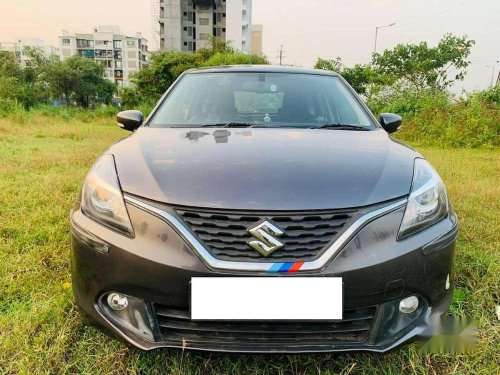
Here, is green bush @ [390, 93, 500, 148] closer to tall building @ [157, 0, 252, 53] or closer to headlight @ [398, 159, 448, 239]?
headlight @ [398, 159, 448, 239]

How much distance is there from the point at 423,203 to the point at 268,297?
659 millimetres

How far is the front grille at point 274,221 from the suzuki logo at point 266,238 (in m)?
0.02

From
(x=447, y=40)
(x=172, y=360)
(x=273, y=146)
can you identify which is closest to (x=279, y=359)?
(x=172, y=360)

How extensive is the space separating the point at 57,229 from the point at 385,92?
13227 mm

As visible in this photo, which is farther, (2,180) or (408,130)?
(408,130)

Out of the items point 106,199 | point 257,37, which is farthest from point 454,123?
point 257,37

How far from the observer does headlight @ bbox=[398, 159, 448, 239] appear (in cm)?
141

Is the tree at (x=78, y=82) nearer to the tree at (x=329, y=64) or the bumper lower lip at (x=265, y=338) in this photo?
the tree at (x=329, y=64)

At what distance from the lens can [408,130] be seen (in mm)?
9945

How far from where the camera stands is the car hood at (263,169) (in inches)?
53.3

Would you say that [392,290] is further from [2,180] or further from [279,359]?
[2,180]

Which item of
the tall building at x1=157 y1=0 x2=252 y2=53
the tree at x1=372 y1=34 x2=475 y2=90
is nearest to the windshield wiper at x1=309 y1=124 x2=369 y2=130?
the tree at x1=372 y1=34 x2=475 y2=90

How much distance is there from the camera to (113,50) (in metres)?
83.6

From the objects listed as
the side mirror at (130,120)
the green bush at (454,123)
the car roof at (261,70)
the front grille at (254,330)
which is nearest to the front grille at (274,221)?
the front grille at (254,330)
